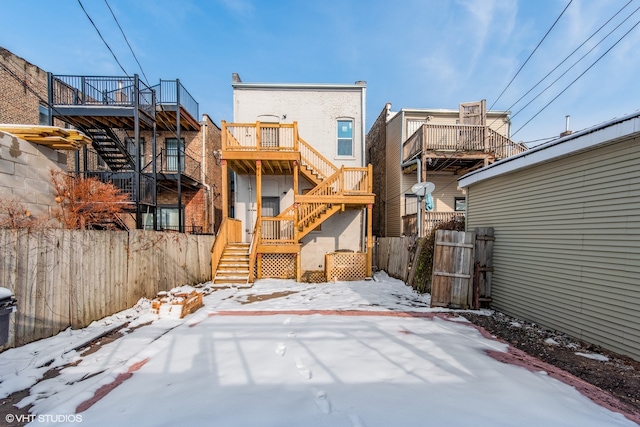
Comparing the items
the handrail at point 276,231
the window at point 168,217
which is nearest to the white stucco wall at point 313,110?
the handrail at point 276,231

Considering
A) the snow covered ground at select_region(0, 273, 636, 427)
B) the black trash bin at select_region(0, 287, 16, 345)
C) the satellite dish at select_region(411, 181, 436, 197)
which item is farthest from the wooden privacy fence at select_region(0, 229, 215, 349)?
the satellite dish at select_region(411, 181, 436, 197)

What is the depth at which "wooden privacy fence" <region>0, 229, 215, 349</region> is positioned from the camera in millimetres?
3520

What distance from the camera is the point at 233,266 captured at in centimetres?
878

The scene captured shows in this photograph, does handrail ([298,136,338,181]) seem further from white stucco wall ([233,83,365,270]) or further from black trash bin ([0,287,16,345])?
black trash bin ([0,287,16,345])

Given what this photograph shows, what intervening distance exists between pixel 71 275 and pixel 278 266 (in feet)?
19.8

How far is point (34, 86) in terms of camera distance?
36.6 ft

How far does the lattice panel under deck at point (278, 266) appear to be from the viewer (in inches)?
374

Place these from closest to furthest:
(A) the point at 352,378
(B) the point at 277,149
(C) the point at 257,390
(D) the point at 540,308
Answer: (C) the point at 257,390 < (A) the point at 352,378 < (D) the point at 540,308 < (B) the point at 277,149

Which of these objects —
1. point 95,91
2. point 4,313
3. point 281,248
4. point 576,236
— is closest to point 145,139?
point 95,91

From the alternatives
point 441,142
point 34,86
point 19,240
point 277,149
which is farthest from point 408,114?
point 34,86

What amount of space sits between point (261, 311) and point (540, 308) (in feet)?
18.2

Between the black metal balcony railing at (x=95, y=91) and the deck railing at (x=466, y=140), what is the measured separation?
11.3 metres

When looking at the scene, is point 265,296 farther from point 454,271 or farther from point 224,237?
point 454,271

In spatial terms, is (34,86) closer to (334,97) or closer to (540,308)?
(334,97)
